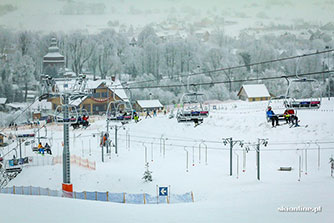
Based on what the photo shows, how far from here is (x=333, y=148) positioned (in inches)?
760

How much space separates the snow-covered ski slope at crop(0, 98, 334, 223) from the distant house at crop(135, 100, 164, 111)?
12.3 ft

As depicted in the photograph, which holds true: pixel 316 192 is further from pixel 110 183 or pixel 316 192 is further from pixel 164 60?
pixel 164 60

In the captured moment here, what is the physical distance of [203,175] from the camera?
17.6 meters

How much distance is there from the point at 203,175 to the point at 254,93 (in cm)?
1976

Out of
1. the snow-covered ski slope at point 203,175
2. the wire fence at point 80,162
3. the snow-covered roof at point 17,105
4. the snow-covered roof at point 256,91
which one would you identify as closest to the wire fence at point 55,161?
the wire fence at point 80,162

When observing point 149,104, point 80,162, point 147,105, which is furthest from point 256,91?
point 80,162

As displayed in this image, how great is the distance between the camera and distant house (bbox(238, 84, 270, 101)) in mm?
35731

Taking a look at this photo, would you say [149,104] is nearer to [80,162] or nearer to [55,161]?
[55,161]

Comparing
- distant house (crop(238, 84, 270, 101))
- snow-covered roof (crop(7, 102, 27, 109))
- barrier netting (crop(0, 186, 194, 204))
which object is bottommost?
barrier netting (crop(0, 186, 194, 204))

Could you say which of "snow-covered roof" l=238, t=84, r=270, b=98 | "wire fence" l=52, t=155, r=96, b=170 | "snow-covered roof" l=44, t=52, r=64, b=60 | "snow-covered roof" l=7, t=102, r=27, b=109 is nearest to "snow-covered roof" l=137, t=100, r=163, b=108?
"snow-covered roof" l=238, t=84, r=270, b=98

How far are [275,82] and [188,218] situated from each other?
30970 millimetres

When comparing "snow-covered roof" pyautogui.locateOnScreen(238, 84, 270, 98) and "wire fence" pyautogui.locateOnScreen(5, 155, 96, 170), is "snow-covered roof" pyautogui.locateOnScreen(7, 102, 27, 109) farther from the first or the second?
"snow-covered roof" pyautogui.locateOnScreen(238, 84, 270, 98)

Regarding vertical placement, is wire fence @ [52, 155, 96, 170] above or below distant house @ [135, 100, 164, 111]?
below

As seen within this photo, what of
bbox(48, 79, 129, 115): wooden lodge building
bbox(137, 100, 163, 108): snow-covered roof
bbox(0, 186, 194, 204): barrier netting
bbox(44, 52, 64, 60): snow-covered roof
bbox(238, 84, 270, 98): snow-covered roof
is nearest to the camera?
bbox(0, 186, 194, 204): barrier netting
